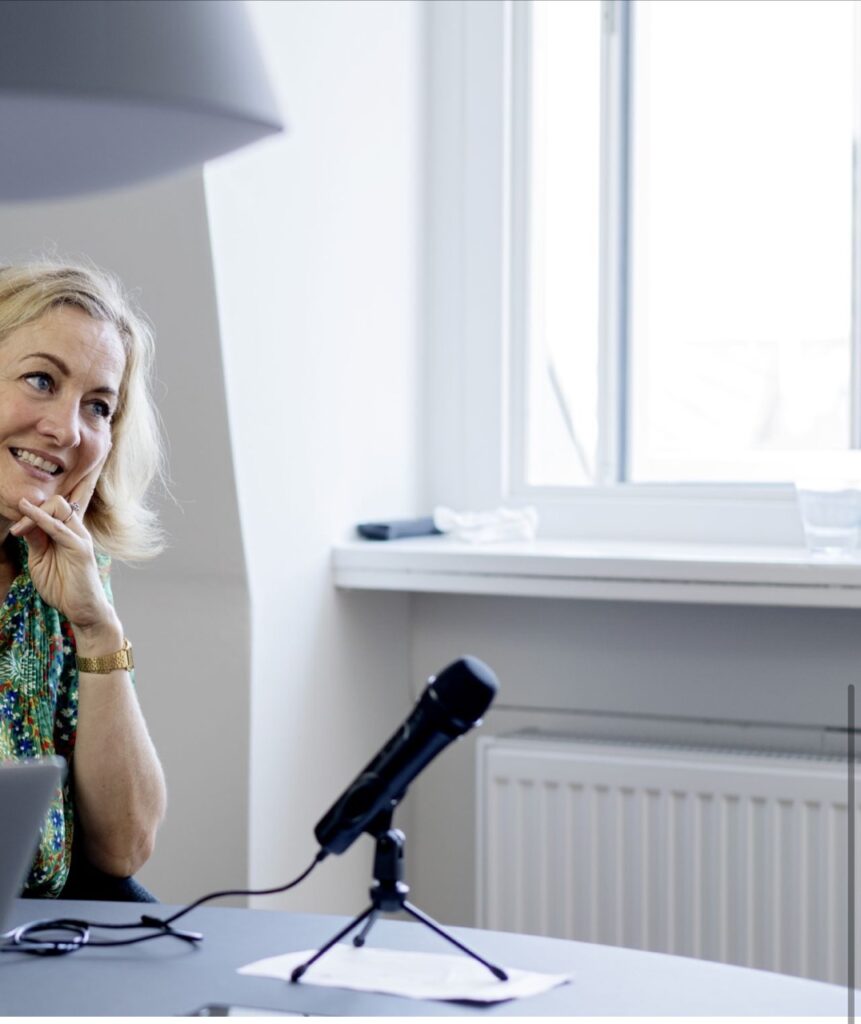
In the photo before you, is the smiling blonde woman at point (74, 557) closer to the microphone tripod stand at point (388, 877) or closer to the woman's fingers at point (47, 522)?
the woman's fingers at point (47, 522)

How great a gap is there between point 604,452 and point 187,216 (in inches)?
36.2

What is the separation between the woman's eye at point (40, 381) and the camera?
1710 millimetres

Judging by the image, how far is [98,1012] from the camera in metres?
0.99

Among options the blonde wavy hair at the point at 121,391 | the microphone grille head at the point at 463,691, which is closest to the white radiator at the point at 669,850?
the blonde wavy hair at the point at 121,391

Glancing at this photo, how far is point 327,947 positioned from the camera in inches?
42.5

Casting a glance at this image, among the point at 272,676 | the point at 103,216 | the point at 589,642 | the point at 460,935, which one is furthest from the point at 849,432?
the point at 460,935

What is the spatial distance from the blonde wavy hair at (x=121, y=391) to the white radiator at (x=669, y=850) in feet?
2.51

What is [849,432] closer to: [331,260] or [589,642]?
[589,642]

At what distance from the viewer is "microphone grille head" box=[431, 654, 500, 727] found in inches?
37.7

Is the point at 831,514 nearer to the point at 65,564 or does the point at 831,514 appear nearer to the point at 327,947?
the point at 65,564

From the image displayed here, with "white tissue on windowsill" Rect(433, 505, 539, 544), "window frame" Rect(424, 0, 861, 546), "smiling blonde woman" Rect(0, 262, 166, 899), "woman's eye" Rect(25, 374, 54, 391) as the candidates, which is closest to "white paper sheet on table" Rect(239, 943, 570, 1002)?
"smiling blonde woman" Rect(0, 262, 166, 899)

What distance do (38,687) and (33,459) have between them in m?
0.26

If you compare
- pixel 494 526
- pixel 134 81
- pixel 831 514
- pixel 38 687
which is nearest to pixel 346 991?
pixel 134 81

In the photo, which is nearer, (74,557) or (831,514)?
(74,557)
